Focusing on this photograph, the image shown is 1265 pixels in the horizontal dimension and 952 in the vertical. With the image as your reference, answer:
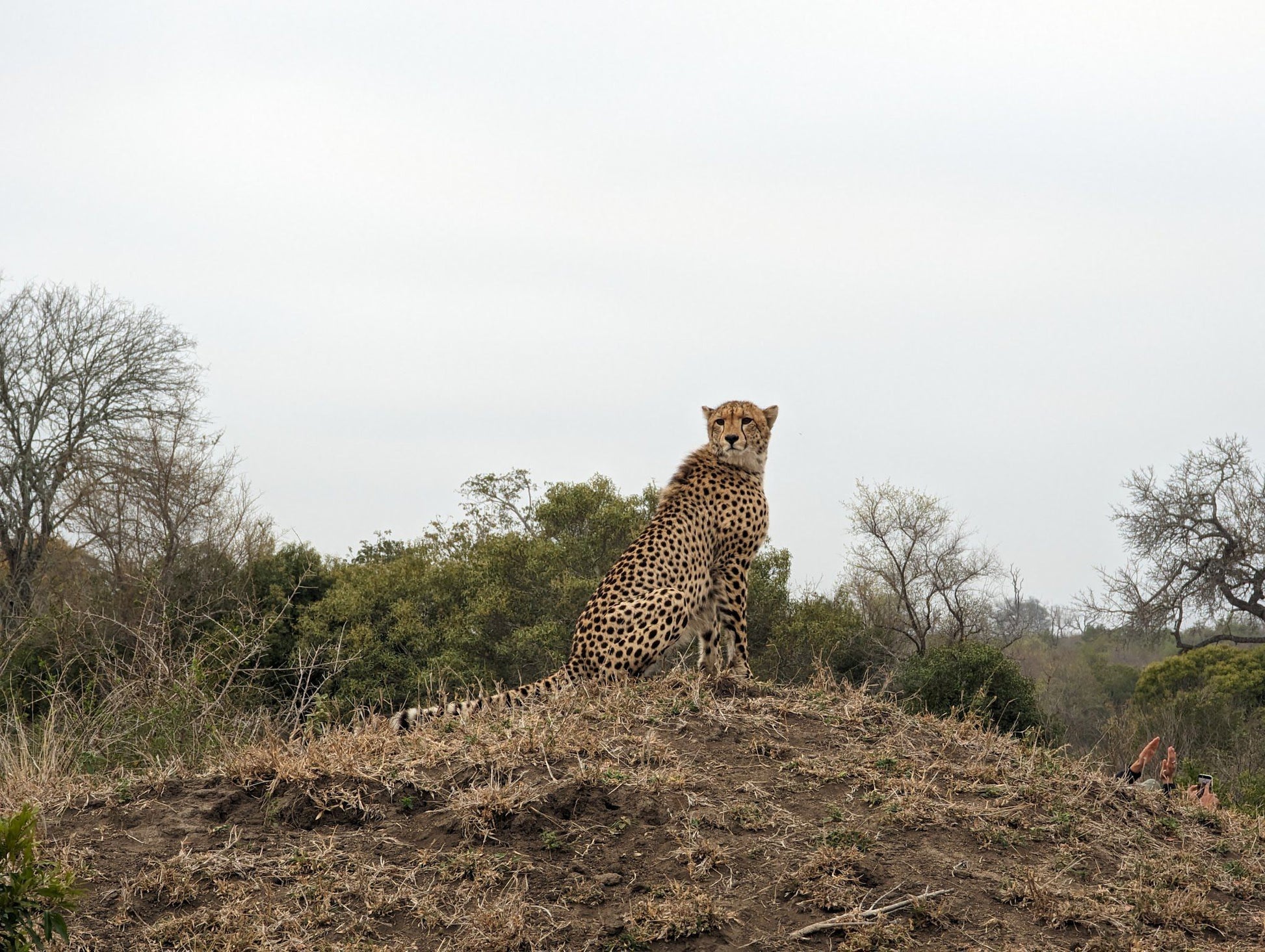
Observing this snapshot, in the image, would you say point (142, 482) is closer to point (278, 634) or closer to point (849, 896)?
point (278, 634)

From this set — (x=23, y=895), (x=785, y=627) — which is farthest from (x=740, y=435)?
(x=785, y=627)

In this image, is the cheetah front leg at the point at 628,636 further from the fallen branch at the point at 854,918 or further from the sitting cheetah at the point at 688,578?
the fallen branch at the point at 854,918

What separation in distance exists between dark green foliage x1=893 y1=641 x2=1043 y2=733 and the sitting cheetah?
12.8 metres

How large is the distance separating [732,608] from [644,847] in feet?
10.1

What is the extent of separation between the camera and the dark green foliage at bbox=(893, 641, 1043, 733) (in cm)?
2075

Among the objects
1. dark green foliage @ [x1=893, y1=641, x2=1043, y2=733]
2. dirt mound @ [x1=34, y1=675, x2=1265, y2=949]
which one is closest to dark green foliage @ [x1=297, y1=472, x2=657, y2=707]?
dark green foliage @ [x1=893, y1=641, x2=1043, y2=733]

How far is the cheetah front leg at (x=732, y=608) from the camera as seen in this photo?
8086 millimetres

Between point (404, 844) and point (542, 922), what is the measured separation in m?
0.85

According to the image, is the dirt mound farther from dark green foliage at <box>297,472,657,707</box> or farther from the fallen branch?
dark green foliage at <box>297,472,657,707</box>

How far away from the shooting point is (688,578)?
25.7 ft

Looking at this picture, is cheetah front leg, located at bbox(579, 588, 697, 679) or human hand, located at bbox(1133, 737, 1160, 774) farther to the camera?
human hand, located at bbox(1133, 737, 1160, 774)

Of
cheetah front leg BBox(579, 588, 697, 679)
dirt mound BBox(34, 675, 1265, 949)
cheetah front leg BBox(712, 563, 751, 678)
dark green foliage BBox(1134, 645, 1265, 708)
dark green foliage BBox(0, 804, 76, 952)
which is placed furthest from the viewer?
dark green foliage BBox(1134, 645, 1265, 708)

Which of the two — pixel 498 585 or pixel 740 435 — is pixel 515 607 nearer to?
pixel 498 585

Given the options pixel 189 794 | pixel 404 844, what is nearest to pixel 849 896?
pixel 404 844
